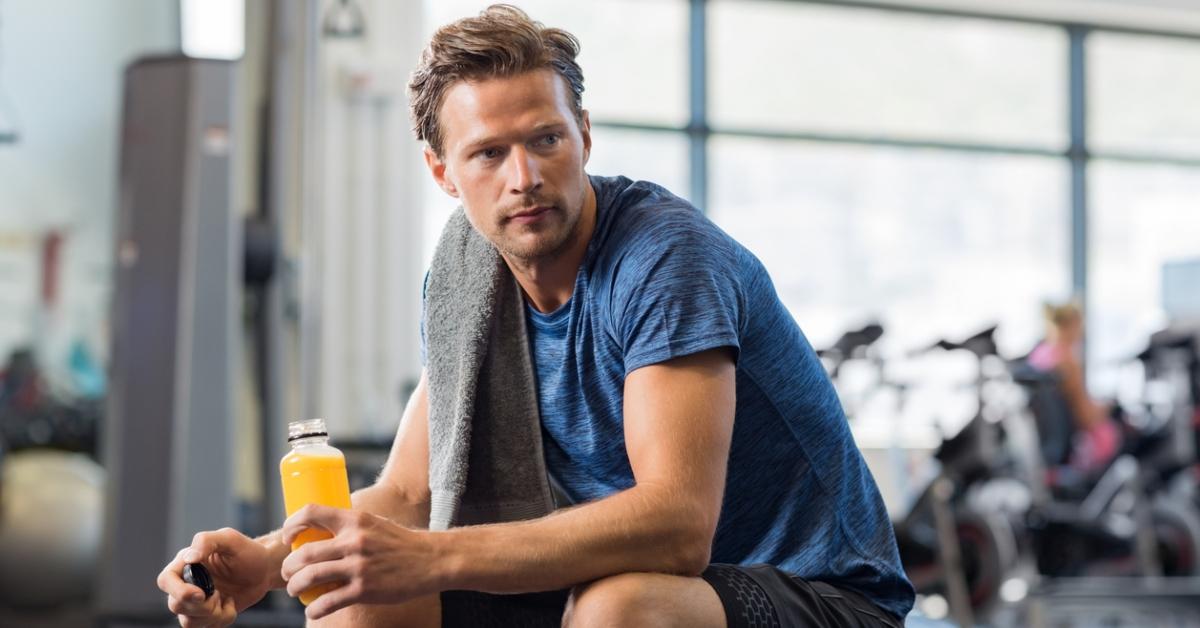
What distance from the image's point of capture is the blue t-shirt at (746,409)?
4.22 ft

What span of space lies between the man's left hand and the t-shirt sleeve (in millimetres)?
275

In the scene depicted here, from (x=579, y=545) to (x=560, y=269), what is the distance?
34cm

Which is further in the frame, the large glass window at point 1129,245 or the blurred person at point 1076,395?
the large glass window at point 1129,245

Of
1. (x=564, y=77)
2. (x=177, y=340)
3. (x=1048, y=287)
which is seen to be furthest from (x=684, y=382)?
(x=1048, y=287)

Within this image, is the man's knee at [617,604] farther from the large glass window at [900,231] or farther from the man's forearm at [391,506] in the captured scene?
the large glass window at [900,231]

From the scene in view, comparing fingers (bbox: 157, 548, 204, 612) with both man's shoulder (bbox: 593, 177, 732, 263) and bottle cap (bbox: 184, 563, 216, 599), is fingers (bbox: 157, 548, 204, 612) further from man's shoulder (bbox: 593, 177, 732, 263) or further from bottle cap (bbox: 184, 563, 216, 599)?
man's shoulder (bbox: 593, 177, 732, 263)

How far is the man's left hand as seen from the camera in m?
1.06

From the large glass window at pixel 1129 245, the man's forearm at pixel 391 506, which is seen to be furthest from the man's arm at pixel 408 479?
the large glass window at pixel 1129 245

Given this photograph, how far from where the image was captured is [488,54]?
1300mm

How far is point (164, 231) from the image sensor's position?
268 cm

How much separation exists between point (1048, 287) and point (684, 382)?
6.19 meters

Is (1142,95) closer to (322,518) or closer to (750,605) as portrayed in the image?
(750,605)

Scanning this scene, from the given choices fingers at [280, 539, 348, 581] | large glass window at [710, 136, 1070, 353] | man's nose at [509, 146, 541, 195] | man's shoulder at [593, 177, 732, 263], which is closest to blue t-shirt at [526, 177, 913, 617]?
man's shoulder at [593, 177, 732, 263]

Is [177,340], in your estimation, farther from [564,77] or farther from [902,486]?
[902,486]
